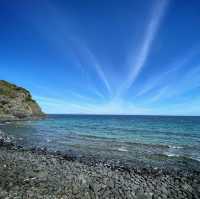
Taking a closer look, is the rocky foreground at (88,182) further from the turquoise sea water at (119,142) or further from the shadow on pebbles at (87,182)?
the turquoise sea water at (119,142)

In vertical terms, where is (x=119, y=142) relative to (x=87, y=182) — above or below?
above

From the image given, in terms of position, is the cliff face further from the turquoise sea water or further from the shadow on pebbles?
the shadow on pebbles

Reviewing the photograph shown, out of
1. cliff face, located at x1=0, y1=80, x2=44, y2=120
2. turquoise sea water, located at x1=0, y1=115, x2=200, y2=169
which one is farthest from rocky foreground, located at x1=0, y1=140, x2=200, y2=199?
cliff face, located at x1=0, y1=80, x2=44, y2=120

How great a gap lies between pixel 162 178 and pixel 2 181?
10.3 metres

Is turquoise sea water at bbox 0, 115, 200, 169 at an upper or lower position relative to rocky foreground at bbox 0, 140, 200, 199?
upper

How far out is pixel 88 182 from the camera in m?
11.5

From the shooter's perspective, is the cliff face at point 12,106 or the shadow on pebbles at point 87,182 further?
the cliff face at point 12,106

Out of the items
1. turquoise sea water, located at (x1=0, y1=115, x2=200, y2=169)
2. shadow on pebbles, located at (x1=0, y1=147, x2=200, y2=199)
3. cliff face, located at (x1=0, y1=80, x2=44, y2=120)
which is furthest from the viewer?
cliff face, located at (x1=0, y1=80, x2=44, y2=120)

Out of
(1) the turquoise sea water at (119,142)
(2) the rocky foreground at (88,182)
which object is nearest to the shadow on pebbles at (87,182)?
(2) the rocky foreground at (88,182)

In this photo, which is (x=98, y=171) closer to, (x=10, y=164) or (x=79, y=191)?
(x=79, y=191)

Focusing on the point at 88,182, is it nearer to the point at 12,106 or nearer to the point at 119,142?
the point at 119,142

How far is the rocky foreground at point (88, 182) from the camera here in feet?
32.2

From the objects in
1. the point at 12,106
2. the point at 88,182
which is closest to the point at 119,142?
the point at 88,182

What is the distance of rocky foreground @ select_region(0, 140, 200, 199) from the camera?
980 cm
